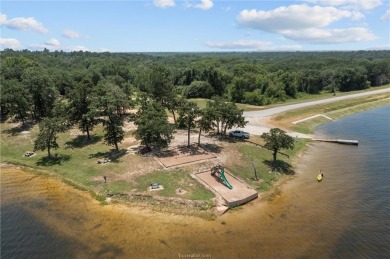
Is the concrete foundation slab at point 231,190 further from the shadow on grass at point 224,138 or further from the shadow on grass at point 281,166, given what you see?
the shadow on grass at point 224,138

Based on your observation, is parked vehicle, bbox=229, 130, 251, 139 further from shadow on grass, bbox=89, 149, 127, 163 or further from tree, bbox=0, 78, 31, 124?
tree, bbox=0, 78, 31, 124

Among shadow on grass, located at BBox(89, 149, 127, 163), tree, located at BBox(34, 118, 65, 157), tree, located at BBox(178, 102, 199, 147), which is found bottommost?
shadow on grass, located at BBox(89, 149, 127, 163)

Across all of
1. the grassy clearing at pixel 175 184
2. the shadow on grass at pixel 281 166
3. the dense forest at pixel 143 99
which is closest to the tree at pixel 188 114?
the dense forest at pixel 143 99

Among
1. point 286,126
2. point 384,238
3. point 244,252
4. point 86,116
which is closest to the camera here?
point 244,252

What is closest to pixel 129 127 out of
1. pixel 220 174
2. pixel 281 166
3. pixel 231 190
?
pixel 220 174

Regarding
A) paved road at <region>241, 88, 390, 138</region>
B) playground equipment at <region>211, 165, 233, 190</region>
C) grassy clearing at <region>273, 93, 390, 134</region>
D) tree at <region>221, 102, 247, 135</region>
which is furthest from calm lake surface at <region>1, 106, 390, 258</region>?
grassy clearing at <region>273, 93, 390, 134</region>

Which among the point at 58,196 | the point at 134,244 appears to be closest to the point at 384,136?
A: the point at 134,244

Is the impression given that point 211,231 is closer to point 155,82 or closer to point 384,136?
point 155,82
